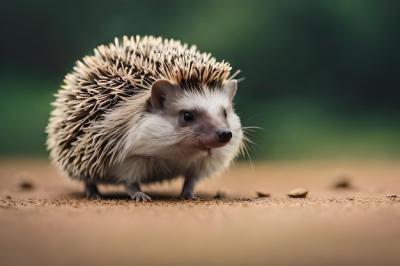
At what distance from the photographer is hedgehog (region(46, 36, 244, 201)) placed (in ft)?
12.7

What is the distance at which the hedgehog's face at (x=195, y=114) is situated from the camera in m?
3.74

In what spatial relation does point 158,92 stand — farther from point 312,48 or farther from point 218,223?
point 312,48

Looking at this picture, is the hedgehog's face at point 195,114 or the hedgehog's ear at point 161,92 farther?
the hedgehog's ear at point 161,92

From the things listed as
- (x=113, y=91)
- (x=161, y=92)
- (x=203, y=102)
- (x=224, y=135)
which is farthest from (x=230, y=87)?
(x=113, y=91)

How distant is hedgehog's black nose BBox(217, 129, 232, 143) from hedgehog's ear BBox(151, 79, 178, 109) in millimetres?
451

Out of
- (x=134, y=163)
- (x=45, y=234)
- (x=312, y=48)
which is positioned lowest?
(x=45, y=234)

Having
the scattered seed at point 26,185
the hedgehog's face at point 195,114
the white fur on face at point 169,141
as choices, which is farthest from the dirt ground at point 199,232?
the scattered seed at point 26,185

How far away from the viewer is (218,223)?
287 centimetres

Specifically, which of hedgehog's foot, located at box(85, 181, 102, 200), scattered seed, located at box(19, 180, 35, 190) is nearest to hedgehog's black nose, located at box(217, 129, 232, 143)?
hedgehog's foot, located at box(85, 181, 102, 200)

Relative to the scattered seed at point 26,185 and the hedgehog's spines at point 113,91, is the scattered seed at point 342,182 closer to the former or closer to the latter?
the hedgehog's spines at point 113,91

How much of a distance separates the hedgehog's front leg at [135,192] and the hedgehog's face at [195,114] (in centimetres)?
41

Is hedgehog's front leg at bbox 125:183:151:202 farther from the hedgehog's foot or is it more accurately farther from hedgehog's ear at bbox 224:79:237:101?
hedgehog's ear at bbox 224:79:237:101

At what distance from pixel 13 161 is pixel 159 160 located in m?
4.60

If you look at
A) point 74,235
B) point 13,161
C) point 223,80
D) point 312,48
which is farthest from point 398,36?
point 74,235
